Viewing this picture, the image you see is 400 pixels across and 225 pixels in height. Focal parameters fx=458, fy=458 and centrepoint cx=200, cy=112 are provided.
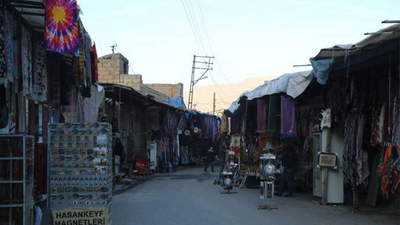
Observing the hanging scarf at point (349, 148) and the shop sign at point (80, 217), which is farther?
the hanging scarf at point (349, 148)

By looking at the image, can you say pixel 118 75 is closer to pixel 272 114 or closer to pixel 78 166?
pixel 272 114

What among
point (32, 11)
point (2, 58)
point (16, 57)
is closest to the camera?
point (2, 58)

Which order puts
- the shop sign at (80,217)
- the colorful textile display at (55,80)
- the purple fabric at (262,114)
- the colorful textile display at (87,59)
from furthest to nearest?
the purple fabric at (262,114) → the colorful textile display at (55,80) → the colorful textile display at (87,59) → the shop sign at (80,217)

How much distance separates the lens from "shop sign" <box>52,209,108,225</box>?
24.6 ft

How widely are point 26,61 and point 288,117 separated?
27.2 ft

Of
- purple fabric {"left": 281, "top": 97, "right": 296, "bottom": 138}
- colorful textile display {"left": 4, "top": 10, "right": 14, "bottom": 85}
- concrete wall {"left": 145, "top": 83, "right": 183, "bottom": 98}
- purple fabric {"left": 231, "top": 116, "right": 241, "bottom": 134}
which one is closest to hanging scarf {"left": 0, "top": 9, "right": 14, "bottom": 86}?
colorful textile display {"left": 4, "top": 10, "right": 14, "bottom": 85}

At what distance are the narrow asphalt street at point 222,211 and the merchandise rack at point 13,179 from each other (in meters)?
3.58

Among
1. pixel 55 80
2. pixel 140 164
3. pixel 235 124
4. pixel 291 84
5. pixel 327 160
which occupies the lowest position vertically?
pixel 140 164

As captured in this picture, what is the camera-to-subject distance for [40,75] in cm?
931

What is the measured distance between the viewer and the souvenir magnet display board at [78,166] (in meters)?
7.53

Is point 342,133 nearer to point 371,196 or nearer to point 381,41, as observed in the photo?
point 371,196

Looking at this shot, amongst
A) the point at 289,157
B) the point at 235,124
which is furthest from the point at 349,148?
the point at 235,124

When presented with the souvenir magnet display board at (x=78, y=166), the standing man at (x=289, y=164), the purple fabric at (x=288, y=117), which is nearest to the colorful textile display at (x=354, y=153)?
the purple fabric at (x=288, y=117)

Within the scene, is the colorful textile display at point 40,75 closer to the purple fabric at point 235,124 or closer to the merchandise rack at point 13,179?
the merchandise rack at point 13,179
